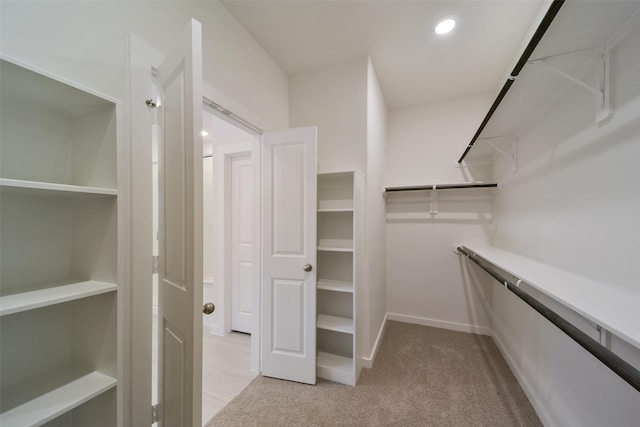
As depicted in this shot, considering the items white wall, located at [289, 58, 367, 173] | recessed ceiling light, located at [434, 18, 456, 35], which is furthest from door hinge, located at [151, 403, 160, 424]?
recessed ceiling light, located at [434, 18, 456, 35]

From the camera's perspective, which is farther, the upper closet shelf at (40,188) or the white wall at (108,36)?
the white wall at (108,36)

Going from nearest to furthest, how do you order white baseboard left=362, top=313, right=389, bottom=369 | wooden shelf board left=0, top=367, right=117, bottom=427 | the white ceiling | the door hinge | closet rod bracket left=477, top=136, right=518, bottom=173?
wooden shelf board left=0, top=367, right=117, bottom=427 < the door hinge < the white ceiling < closet rod bracket left=477, top=136, right=518, bottom=173 < white baseboard left=362, top=313, right=389, bottom=369

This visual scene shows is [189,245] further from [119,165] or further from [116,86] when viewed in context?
[116,86]

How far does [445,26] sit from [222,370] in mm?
3519

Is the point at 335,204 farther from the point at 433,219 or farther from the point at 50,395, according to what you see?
the point at 50,395

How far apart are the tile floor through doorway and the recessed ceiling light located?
3.32m

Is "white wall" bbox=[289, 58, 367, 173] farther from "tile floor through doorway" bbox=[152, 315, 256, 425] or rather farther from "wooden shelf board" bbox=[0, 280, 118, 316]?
"tile floor through doorway" bbox=[152, 315, 256, 425]

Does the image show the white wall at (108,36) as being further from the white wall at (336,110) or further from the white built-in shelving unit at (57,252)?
the white wall at (336,110)

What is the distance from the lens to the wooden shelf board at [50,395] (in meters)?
0.65

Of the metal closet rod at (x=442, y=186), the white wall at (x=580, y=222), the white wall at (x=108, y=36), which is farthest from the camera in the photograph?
the metal closet rod at (x=442, y=186)

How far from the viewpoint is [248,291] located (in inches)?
110

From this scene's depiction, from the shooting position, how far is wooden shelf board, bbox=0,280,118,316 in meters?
0.62

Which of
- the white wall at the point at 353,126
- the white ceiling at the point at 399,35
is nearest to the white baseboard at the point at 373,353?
the white wall at the point at 353,126

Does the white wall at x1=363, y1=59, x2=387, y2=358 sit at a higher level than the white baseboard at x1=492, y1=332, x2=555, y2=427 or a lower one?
higher
